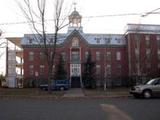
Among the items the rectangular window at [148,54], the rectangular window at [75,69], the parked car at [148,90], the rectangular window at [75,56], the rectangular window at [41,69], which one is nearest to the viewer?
the parked car at [148,90]

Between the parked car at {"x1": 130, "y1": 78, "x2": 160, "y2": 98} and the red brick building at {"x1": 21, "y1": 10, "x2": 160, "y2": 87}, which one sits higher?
the red brick building at {"x1": 21, "y1": 10, "x2": 160, "y2": 87}

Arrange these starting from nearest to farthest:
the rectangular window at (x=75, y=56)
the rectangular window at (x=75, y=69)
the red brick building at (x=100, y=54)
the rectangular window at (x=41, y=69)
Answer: the red brick building at (x=100, y=54) → the rectangular window at (x=75, y=69) → the rectangular window at (x=41, y=69) → the rectangular window at (x=75, y=56)

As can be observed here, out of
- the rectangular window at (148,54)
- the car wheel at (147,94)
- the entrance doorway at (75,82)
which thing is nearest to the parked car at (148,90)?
the car wheel at (147,94)

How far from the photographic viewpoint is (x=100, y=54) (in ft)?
267

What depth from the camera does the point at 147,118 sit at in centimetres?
1357

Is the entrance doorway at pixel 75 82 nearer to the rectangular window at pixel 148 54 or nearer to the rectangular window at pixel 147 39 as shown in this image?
the rectangular window at pixel 148 54

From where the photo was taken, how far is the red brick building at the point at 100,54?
256 feet

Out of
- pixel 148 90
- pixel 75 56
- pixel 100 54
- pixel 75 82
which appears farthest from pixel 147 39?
pixel 148 90

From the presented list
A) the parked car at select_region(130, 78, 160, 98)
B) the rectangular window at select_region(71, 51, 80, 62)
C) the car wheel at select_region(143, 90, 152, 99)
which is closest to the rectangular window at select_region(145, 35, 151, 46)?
the rectangular window at select_region(71, 51, 80, 62)

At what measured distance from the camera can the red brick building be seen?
256ft

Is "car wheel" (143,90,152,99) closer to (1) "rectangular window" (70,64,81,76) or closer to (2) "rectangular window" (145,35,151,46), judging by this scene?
(1) "rectangular window" (70,64,81,76)

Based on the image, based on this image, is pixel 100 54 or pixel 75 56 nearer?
pixel 75 56

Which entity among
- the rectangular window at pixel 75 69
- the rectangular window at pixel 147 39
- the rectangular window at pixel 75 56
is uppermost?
the rectangular window at pixel 147 39

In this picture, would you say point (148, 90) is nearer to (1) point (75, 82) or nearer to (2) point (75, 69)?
(1) point (75, 82)
